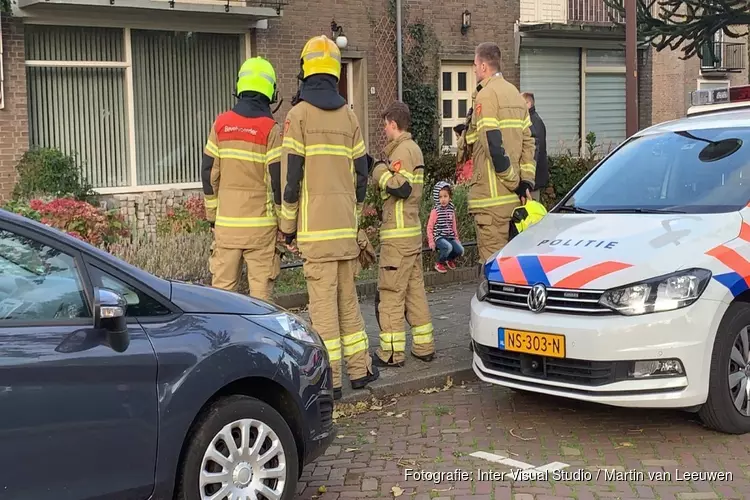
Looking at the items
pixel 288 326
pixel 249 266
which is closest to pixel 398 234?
pixel 249 266

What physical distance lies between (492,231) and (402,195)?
43.2 inches

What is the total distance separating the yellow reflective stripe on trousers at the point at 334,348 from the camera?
243 inches

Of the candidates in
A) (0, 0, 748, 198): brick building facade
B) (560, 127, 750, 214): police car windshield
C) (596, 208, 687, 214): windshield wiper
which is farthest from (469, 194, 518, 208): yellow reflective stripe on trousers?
(0, 0, 748, 198): brick building facade

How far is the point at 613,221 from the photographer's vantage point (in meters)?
6.01

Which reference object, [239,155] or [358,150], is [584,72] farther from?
[239,155]

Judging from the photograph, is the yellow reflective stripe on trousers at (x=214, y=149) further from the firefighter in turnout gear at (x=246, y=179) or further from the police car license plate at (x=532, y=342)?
the police car license plate at (x=532, y=342)

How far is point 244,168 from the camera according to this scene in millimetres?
6195

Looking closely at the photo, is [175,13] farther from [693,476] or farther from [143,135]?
[693,476]

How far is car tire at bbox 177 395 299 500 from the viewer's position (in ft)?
13.0

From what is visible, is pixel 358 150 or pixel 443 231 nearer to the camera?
pixel 358 150

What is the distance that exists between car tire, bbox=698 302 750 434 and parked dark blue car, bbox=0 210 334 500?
2.37 meters

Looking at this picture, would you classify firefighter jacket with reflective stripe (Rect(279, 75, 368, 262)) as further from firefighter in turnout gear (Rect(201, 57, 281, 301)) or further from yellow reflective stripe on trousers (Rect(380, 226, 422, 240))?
yellow reflective stripe on trousers (Rect(380, 226, 422, 240))

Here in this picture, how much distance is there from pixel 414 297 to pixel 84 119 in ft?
24.4

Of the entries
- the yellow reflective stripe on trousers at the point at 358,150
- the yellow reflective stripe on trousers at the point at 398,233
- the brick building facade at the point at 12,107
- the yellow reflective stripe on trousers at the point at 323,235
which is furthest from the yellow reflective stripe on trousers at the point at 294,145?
the brick building facade at the point at 12,107
